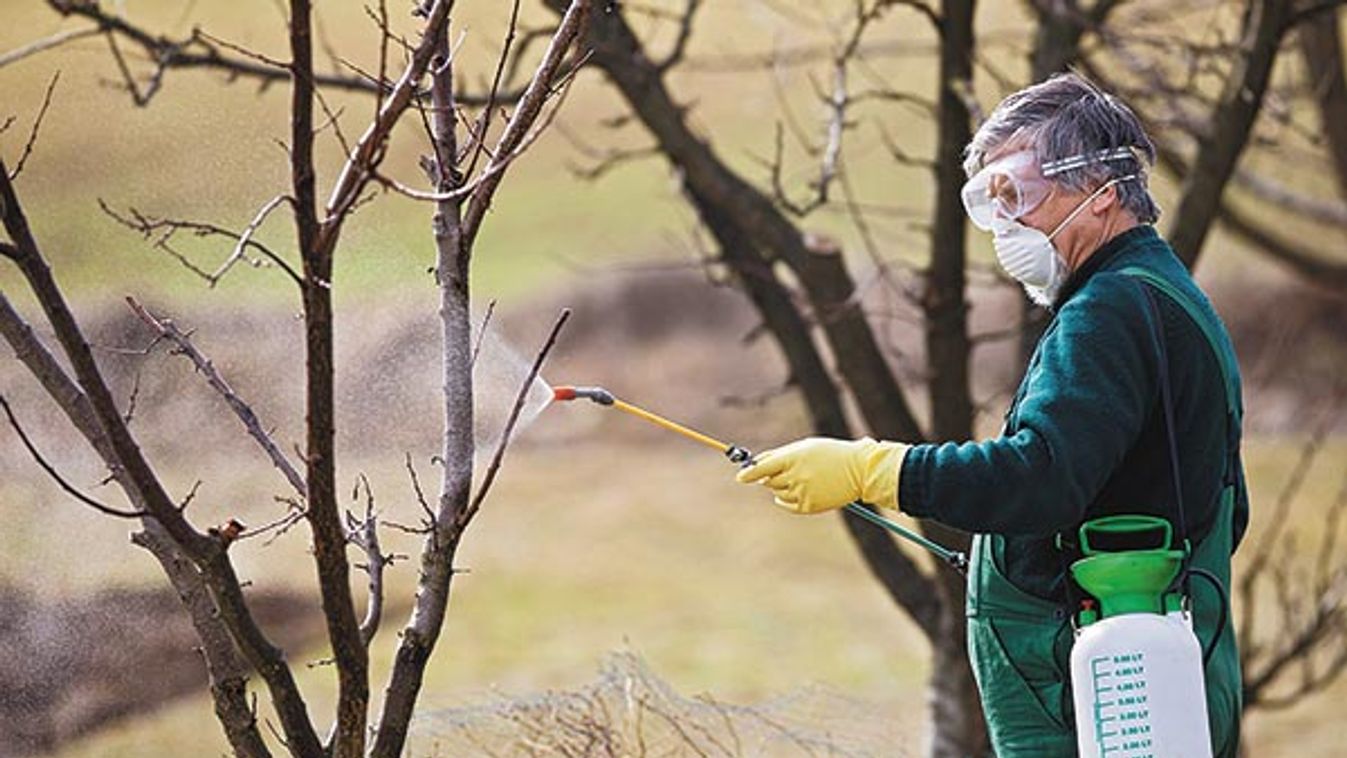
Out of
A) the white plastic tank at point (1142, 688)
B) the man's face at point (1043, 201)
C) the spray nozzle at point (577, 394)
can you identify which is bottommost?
the white plastic tank at point (1142, 688)

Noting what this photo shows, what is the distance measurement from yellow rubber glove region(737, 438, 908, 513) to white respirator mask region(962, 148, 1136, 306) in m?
0.30

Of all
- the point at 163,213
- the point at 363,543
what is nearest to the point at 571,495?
the point at 163,213

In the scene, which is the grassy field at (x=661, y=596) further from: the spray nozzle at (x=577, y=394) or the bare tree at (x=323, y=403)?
the bare tree at (x=323, y=403)

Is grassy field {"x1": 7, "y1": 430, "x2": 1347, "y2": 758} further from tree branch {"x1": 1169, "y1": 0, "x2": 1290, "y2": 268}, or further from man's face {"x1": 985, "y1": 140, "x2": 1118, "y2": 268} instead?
man's face {"x1": 985, "y1": 140, "x2": 1118, "y2": 268}

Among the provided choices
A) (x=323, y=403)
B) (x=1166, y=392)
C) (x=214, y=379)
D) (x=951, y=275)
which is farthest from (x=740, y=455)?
(x=951, y=275)

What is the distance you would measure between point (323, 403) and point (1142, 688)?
107 cm

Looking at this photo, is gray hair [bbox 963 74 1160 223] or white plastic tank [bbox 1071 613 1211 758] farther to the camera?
gray hair [bbox 963 74 1160 223]

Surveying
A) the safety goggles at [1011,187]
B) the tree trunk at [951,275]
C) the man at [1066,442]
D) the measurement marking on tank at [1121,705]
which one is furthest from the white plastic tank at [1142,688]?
the tree trunk at [951,275]

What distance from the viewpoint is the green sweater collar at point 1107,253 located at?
2736mm

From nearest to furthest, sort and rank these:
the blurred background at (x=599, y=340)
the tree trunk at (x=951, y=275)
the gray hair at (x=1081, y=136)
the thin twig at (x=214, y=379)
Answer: the thin twig at (x=214, y=379) < the gray hair at (x=1081, y=136) < the blurred background at (x=599, y=340) < the tree trunk at (x=951, y=275)

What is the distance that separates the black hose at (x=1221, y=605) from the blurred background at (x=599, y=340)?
1048 millimetres

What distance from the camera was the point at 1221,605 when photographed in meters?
2.75

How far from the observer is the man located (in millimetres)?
2566

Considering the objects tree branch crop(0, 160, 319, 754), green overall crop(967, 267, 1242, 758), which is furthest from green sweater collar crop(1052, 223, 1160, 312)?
tree branch crop(0, 160, 319, 754)
